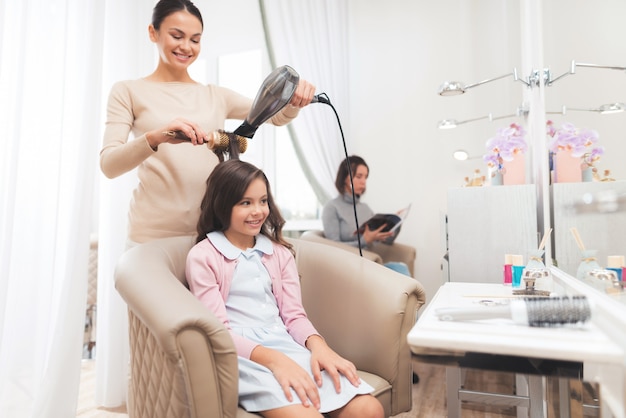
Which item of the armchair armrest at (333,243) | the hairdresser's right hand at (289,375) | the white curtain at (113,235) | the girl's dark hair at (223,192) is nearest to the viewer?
the hairdresser's right hand at (289,375)

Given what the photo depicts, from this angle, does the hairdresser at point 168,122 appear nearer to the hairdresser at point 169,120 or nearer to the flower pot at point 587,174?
the hairdresser at point 169,120

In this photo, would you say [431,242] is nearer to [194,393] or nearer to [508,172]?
[508,172]

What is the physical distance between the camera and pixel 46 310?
1781 millimetres

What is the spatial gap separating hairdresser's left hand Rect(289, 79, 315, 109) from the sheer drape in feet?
5.79

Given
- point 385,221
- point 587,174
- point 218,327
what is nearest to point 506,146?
point 587,174

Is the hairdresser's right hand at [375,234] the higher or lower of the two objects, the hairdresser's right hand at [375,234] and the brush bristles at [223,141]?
the lower

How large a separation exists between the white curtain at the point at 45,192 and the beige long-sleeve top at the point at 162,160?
43 centimetres

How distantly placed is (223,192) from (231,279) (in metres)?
0.25

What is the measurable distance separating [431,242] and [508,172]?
1348mm

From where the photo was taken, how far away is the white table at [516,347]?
71 centimetres

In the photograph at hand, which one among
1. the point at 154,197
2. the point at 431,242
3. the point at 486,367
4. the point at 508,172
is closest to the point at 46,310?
the point at 154,197

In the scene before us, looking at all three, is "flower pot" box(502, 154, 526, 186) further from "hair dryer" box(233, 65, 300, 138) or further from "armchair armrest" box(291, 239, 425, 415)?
"hair dryer" box(233, 65, 300, 138)

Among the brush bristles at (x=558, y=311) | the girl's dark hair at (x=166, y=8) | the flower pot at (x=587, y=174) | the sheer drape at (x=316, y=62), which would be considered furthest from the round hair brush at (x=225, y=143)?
the sheer drape at (x=316, y=62)

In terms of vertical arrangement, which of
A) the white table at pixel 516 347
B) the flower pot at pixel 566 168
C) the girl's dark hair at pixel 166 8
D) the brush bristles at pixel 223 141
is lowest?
the white table at pixel 516 347
